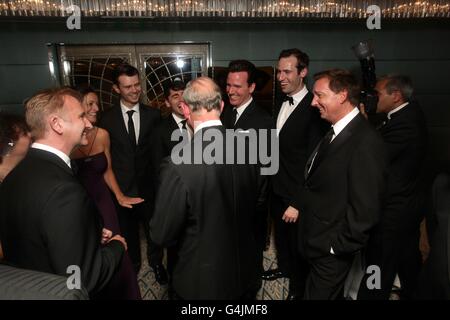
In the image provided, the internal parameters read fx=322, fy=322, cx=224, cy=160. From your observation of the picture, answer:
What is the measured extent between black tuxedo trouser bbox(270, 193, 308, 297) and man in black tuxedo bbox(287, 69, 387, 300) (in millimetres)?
531

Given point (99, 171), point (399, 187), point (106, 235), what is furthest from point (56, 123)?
point (399, 187)

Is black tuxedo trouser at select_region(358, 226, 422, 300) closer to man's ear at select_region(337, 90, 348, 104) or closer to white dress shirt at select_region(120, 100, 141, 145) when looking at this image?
man's ear at select_region(337, 90, 348, 104)

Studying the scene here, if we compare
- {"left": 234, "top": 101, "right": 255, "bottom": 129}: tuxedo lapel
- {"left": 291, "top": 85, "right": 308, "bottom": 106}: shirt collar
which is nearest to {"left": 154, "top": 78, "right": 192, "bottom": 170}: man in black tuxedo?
{"left": 234, "top": 101, "right": 255, "bottom": 129}: tuxedo lapel

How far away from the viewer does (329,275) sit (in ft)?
6.28

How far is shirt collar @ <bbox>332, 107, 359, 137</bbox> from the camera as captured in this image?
1.87 m

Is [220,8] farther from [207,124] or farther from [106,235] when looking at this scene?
[106,235]

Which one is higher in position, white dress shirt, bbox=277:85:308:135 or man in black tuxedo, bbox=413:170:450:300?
white dress shirt, bbox=277:85:308:135

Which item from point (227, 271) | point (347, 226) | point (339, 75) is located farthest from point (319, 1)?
point (227, 271)

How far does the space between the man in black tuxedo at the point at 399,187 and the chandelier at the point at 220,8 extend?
131 centimetres

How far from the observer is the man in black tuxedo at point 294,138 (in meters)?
2.50

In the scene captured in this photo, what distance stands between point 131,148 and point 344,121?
5.85 feet

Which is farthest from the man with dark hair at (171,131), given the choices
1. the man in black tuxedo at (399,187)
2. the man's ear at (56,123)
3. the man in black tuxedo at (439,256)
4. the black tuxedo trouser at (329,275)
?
the man in black tuxedo at (439,256)

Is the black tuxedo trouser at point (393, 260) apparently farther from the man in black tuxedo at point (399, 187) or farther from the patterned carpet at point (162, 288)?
the patterned carpet at point (162, 288)

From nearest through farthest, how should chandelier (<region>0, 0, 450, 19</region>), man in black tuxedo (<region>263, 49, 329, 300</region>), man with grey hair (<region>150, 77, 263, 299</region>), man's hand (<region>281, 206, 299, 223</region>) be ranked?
man with grey hair (<region>150, 77, 263, 299</region>), man's hand (<region>281, 206, 299, 223</region>), man in black tuxedo (<region>263, 49, 329, 300</region>), chandelier (<region>0, 0, 450, 19</region>)
